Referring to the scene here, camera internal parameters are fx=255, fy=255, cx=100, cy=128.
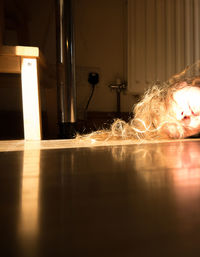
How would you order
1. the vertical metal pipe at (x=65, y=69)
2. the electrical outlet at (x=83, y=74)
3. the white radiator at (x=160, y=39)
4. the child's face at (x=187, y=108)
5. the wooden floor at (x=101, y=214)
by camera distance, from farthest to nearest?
the electrical outlet at (x=83, y=74), the white radiator at (x=160, y=39), the vertical metal pipe at (x=65, y=69), the child's face at (x=187, y=108), the wooden floor at (x=101, y=214)

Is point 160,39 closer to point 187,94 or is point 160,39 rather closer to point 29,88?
point 187,94

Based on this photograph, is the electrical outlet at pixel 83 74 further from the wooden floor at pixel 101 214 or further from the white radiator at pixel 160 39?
the wooden floor at pixel 101 214

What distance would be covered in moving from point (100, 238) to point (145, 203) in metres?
0.07

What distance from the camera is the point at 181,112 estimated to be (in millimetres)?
781

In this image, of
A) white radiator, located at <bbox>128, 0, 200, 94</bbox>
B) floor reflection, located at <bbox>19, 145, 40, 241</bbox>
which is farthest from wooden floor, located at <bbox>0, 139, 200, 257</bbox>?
white radiator, located at <bbox>128, 0, 200, 94</bbox>

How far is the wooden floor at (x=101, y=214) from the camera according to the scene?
136 mm

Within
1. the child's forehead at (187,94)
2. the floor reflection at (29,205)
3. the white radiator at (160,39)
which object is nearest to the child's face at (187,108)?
the child's forehead at (187,94)

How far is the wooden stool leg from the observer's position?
2.93 ft

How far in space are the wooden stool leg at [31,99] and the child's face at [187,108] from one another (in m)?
0.46

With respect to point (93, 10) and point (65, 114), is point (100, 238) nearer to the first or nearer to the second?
point (65, 114)

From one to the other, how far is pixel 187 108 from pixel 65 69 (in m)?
0.50

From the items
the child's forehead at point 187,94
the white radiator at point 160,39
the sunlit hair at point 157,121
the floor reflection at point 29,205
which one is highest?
the white radiator at point 160,39

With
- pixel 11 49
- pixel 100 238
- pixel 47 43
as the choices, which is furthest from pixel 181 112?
pixel 47 43

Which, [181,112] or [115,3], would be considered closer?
[181,112]
